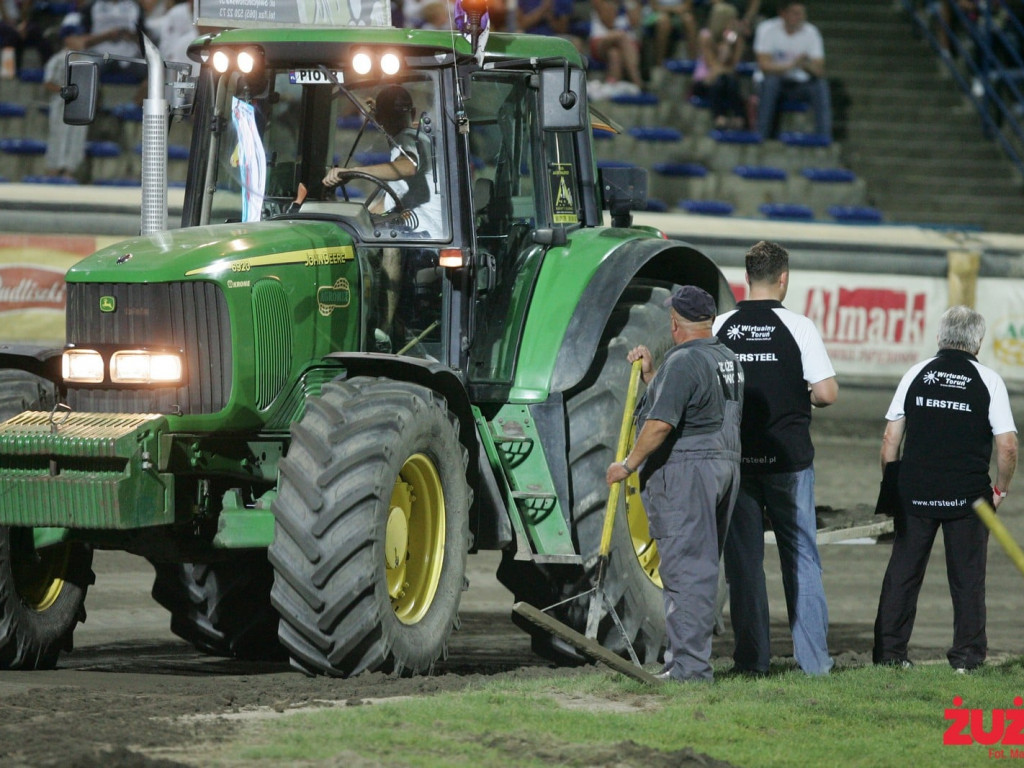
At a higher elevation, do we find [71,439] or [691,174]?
[691,174]

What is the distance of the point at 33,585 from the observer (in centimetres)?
703

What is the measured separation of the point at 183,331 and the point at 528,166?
2072mm

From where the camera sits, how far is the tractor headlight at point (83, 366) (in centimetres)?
649

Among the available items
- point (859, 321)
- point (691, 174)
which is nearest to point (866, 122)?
point (691, 174)

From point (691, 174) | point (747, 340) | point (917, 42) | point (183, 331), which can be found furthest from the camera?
point (917, 42)

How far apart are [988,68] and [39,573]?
14.6 m

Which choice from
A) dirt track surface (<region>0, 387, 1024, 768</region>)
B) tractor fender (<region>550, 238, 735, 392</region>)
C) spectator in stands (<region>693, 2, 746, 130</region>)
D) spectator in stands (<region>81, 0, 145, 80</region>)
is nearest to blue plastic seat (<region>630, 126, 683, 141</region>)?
spectator in stands (<region>693, 2, 746, 130</region>)

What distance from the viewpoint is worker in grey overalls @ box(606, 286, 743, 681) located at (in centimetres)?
645

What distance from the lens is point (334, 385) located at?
637cm

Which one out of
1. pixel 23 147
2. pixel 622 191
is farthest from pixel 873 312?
pixel 23 147

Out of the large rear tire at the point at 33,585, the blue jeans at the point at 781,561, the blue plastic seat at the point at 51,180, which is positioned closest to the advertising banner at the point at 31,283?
the blue plastic seat at the point at 51,180

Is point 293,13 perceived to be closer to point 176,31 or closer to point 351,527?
point 351,527

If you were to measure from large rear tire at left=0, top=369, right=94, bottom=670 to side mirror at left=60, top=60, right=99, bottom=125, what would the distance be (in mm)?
1206

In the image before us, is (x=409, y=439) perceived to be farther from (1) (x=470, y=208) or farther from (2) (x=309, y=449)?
(1) (x=470, y=208)
